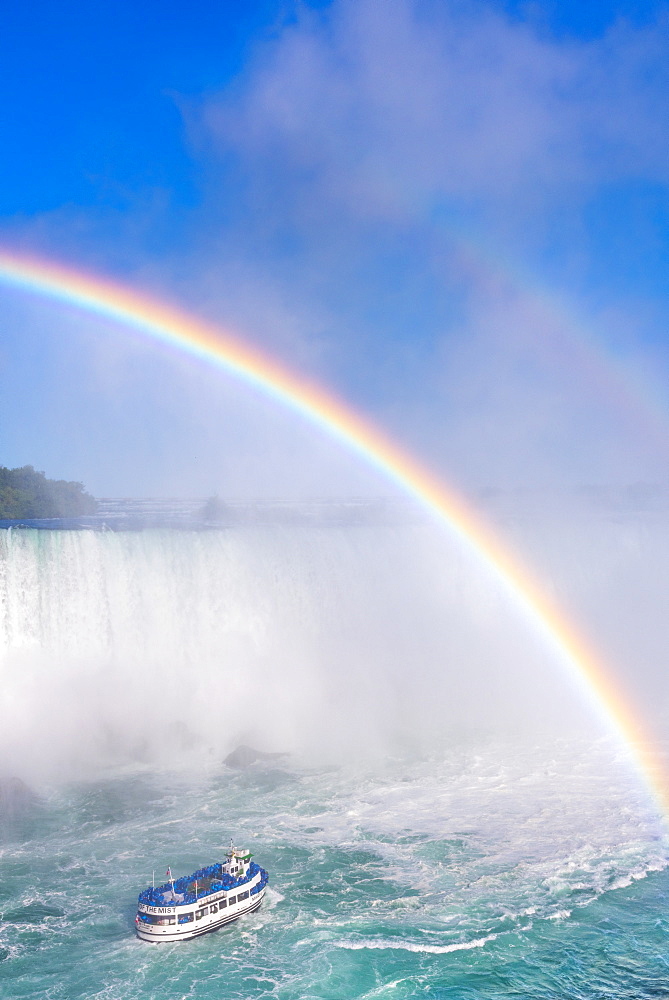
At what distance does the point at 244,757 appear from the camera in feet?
65.1

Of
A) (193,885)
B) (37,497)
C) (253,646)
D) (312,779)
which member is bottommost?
(312,779)

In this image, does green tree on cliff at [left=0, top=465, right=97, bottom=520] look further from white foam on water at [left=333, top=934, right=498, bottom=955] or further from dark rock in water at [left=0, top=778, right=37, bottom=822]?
→ white foam on water at [left=333, top=934, right=498, bottom=955]

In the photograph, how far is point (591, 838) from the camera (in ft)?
48.3

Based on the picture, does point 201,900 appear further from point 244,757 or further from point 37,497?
point 37,497

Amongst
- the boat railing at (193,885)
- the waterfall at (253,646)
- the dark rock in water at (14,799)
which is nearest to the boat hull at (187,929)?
the boat railing at (193,885)

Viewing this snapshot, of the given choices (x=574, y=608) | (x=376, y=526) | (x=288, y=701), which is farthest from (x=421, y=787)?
(x=574, y=608)

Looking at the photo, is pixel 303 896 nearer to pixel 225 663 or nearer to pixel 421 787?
pixel 421 787

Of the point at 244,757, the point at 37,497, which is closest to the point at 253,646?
the point at 244,757

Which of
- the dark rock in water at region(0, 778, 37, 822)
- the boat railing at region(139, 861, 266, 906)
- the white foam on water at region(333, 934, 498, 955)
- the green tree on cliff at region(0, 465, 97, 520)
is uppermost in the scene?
the green tree on cliff at region(0, 465, 97, 520)

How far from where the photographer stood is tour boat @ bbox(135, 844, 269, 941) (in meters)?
11.3

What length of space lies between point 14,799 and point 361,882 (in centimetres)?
836

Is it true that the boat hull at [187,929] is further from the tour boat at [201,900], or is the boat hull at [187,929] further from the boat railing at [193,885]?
the boat railing at [193,885]

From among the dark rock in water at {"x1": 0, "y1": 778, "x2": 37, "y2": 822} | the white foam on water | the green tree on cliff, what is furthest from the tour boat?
the green tree on cliff

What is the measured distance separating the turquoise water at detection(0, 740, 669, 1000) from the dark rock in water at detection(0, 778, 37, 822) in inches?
12.8
